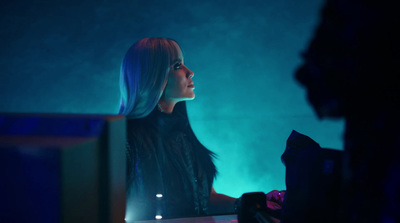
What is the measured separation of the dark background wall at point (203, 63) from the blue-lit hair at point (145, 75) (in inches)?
56.0

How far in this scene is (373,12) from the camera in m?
0.34

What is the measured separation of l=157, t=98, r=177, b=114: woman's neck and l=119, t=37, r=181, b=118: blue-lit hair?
0.08 m

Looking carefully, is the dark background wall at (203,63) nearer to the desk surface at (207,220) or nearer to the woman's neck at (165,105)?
the woman's neck at (165,105)

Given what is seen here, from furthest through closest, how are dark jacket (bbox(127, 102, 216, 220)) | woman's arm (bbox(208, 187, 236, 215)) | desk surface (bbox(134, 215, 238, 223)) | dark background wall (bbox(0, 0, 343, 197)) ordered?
dark background wall (bbox(0, 0, 343, 197)) → woman's arm (bbox(208, 187, 236, 215)) → dark jacket (bbox(127, 102, 216, 220)) → desk surface (bbox(134, 215, 238, 223))

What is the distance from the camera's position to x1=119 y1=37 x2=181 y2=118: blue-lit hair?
1.43m

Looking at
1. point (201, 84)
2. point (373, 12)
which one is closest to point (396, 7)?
point (373, 12)

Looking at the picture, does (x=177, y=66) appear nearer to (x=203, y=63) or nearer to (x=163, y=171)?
(x=163, y=171)

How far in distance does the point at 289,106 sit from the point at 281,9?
3.55ft

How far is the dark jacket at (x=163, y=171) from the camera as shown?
55.9 inches

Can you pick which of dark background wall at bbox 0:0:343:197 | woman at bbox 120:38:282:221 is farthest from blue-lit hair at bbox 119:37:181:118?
dark background wall at bbox 0:0:343:197

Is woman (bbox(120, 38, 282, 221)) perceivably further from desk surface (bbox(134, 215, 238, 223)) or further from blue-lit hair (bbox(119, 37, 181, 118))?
desk surface (bbox(134, 215, 238, 223))

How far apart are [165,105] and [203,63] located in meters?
1.50

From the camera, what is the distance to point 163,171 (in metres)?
1.49

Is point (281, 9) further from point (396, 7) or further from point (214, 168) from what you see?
point (396, 7)
